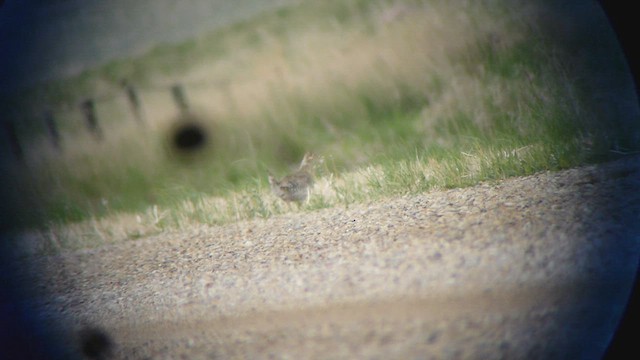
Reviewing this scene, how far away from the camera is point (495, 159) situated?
112 centimetres

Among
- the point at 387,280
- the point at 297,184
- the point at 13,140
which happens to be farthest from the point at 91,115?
the point at 387,280

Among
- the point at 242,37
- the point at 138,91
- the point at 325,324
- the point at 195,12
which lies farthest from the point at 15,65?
the point at 325,324

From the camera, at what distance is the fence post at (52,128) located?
4.04 ft

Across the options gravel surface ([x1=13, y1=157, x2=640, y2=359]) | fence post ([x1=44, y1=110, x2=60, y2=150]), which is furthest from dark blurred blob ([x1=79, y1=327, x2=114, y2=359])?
fence post ([x1=44, y1=110, x2=60, y2=150])

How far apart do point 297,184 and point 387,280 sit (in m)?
0.38

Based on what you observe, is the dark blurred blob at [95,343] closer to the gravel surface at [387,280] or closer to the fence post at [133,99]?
the gravel surface at [387,280]

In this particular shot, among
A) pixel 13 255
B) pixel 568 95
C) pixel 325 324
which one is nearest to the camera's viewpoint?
pixel 325 324

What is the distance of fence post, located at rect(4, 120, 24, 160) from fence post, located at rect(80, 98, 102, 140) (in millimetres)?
180

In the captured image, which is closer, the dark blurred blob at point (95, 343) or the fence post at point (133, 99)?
the dark blurred blob at point (95, 343)

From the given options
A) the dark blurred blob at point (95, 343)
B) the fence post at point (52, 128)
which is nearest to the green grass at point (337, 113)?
the fence post at point (52, 128)

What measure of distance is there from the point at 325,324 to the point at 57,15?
3.44 feet

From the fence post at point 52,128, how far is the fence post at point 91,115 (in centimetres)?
8

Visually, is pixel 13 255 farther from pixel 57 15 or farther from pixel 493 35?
pixel 493 35

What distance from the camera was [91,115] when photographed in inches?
48.9
